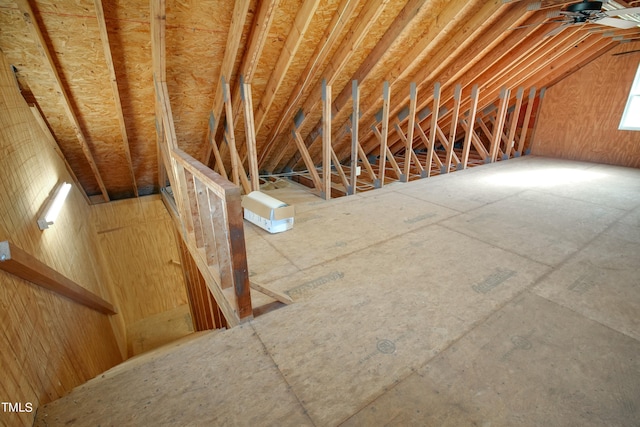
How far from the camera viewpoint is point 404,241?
9.12ft

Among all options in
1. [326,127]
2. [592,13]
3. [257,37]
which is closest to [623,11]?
[592,13]

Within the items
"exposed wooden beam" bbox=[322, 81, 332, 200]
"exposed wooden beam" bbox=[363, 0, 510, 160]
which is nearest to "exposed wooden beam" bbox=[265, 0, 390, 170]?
"exposed wooden beam" bbox=[322, 81, 332, 200]

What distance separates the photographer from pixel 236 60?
3.00m

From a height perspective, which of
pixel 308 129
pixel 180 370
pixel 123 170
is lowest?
pixel 180 370

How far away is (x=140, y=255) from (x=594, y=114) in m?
8.80

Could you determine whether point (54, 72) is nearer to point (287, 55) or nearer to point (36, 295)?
point (36, 295)

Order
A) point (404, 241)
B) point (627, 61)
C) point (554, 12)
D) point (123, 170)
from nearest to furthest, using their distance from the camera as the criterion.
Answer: point (404, 241) → point (554, 12) → point (123, 170) → point (627, 61)

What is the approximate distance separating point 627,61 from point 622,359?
6.63 metres

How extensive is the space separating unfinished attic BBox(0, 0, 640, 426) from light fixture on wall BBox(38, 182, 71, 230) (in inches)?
0.7

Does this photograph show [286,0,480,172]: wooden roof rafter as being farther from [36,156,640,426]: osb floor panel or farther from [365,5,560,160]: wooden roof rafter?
[36,156,640,426]: osb floor panel

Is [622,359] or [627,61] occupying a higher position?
[627,61]

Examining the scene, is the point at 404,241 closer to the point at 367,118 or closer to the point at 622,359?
the point at 622,359

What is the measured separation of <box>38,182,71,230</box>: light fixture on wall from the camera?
2.12 m

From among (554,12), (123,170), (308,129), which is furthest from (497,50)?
(123,170)
